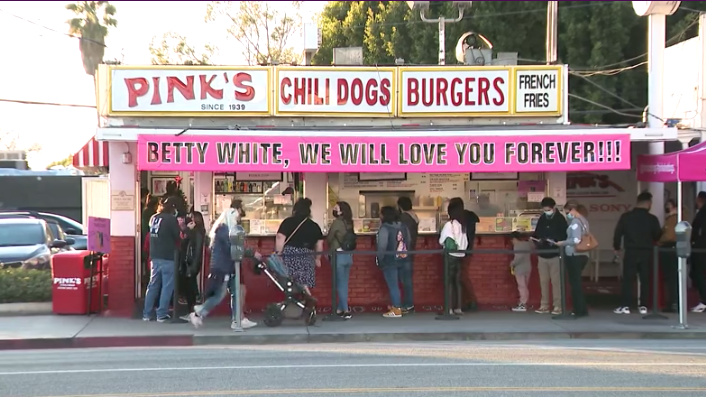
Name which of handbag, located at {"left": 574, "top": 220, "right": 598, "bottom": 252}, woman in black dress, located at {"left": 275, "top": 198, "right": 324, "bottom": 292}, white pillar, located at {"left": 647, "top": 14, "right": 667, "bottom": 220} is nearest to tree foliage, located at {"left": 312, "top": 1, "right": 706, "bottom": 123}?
white pillar, located at {"left": 647, "top": 14, "right": 667, "bottom": 220}

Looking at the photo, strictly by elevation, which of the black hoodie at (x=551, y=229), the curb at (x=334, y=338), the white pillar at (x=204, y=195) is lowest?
the curb at (x=334, y=338)

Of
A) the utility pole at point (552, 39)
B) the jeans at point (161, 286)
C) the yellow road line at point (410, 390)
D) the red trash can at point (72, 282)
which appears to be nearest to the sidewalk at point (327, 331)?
the jeans at point (161, 286)

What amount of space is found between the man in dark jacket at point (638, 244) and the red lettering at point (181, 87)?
7353 mm

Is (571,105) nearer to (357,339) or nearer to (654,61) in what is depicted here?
(654,61)

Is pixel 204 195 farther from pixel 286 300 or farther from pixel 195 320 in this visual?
pixel 286 300

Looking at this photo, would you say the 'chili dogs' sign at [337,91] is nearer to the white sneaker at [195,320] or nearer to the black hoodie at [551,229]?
the black hoodie at [551,229]

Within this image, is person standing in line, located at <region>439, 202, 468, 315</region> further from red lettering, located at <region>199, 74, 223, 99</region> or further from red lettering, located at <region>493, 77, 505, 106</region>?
red lettering, located at <region>199, 74, 223, 99</region>

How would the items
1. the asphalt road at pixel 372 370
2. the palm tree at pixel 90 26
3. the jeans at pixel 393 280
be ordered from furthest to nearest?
1. the palm tree at pixel 90 26
2. the jeans at pixel 393 280
3. the asphalt road at pixel 372 370

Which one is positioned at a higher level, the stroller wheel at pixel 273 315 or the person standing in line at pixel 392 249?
the person standing in line at pixel 392 249

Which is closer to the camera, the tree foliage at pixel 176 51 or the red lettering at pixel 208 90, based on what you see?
the red lettering at pixel 208 90

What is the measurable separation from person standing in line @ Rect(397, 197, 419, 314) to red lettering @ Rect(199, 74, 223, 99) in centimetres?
345

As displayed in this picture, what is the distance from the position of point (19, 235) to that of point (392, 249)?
27.8 ft

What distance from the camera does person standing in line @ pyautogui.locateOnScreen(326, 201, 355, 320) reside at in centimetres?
1238

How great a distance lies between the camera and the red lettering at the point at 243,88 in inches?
521
